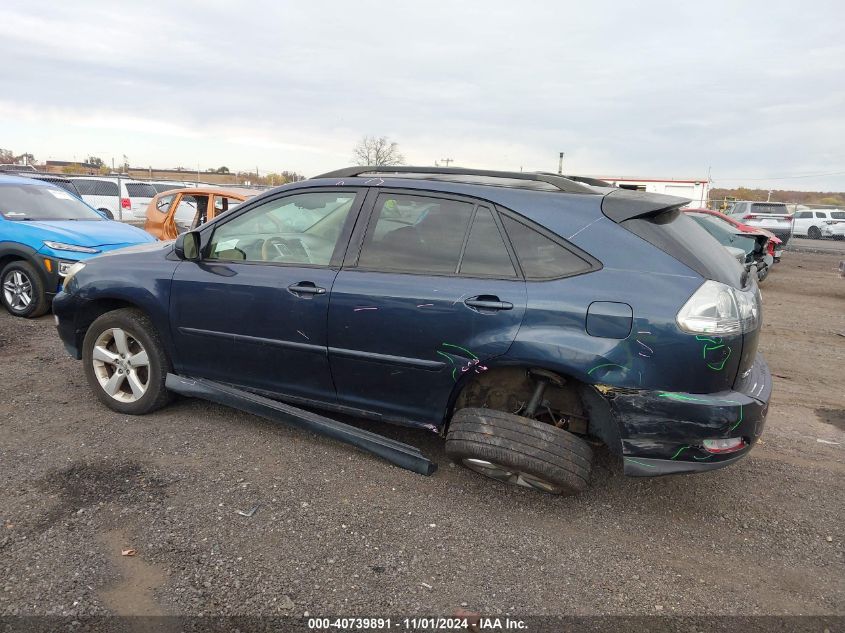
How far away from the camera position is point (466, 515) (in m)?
3.06

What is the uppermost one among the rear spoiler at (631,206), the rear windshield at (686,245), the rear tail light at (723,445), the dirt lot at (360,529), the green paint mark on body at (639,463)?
the rear spoiler at (631,206)

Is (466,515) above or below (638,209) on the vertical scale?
below

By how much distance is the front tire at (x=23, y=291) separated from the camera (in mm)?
6684

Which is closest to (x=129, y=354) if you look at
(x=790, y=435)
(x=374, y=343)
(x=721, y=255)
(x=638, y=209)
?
(x=374, y=343)

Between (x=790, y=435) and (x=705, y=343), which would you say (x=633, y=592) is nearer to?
(x=705, y=343)

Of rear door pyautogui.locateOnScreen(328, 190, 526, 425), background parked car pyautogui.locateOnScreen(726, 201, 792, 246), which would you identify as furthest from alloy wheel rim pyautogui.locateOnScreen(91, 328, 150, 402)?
background parked car pyautogui.locateOnScreen(726, 201, 792, 246)

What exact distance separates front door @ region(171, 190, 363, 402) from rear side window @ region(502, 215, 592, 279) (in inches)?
39.8

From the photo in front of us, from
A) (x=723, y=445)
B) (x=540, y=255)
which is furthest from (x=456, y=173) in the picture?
(x=723, y=445)

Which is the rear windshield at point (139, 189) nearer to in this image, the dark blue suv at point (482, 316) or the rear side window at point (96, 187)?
the rear side window at point (96, 187)

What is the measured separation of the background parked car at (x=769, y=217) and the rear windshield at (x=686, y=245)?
66.6 ft

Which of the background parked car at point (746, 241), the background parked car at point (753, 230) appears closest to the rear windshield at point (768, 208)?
the background parked car at point (753, 230)

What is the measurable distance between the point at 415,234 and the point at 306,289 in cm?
70

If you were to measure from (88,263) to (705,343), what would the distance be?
398 cm

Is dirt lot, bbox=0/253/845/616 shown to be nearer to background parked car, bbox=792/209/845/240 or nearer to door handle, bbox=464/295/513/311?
→ door handle, bbox=464/295/513/311
